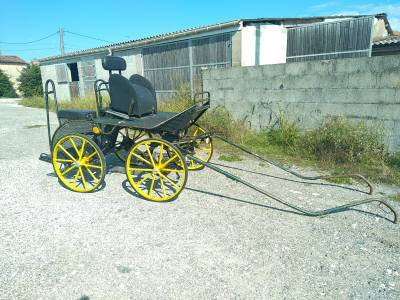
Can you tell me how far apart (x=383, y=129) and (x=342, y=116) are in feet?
2.31

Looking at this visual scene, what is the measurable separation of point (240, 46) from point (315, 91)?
4.15 meters

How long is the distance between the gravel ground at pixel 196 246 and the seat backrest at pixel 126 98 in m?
1.13

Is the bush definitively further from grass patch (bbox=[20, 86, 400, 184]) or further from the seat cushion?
the seat cushion

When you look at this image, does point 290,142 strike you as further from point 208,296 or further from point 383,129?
point 208,296

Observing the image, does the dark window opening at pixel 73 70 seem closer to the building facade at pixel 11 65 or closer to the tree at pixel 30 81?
the tree at pixel 30 81

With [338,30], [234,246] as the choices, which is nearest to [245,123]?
[234,246]

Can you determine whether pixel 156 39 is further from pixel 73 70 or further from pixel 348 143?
pixel 73 70

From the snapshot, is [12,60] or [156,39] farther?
[12,60]

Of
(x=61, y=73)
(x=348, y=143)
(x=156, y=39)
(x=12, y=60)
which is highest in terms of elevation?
(x=12, y=60)

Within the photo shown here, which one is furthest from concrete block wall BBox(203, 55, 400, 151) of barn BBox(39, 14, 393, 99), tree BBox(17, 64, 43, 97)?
tree BBox(17, 64, 43, 97)

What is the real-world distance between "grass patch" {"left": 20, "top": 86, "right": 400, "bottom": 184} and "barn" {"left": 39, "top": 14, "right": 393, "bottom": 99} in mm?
3730

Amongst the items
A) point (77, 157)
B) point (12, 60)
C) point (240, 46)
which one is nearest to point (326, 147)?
point (77, 157)

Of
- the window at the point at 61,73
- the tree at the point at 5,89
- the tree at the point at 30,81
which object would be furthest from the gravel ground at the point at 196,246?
the tree at the point at 5,89

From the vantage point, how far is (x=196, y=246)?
2.75m
